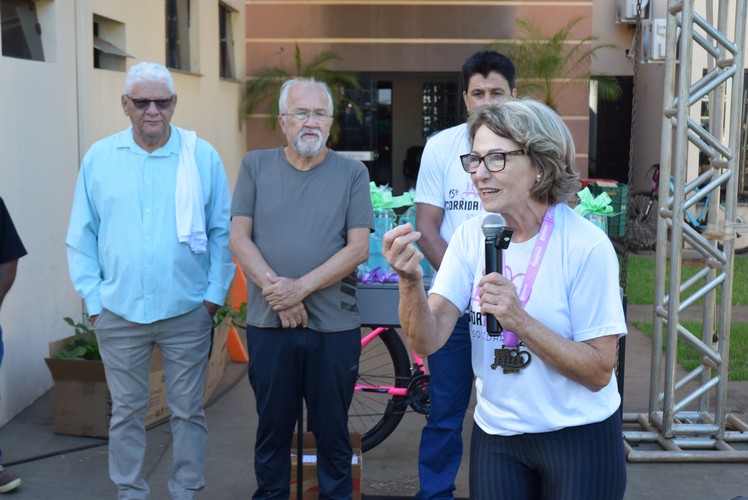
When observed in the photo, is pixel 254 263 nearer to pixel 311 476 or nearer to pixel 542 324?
pixel 311 476

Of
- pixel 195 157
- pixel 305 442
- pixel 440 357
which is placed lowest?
pixel 305 442

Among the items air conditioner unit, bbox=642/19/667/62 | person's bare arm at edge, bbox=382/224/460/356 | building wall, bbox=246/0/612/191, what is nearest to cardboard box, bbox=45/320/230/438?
person's bare arm at edge, bbox=382/224/460/356

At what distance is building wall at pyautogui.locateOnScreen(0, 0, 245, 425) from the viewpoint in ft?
18.0

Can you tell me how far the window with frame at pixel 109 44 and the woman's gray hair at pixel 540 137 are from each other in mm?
5343

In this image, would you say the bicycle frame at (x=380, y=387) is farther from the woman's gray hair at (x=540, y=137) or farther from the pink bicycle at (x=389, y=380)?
the woman's gray hair at (x=540, y=137)

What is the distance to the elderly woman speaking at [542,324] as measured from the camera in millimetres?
2324

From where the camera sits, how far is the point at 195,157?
13.3 ft

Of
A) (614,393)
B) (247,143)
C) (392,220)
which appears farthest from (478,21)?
(614,393)

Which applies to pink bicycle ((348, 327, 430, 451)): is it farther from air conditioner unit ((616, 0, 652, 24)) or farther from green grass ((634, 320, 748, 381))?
air conditioner unit ((616, 0, 652, 24))

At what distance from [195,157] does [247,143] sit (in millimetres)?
9615

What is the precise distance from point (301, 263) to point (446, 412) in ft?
2.84

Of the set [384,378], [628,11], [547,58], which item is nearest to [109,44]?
[384,378]

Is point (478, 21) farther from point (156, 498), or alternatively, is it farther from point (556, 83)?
point (156, 498)

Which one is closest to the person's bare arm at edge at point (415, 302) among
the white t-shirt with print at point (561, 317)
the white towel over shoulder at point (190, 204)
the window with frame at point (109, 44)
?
the white t-shirt with print at point (561, 317)
